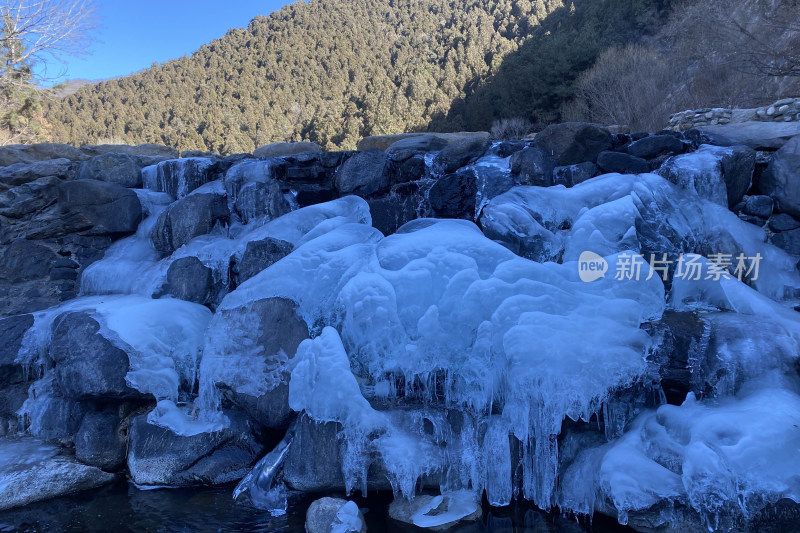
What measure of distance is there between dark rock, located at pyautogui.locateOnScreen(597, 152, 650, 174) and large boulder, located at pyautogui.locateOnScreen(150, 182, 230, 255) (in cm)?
412

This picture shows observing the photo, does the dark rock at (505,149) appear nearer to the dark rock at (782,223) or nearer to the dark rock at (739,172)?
the dark rock at (739,172)

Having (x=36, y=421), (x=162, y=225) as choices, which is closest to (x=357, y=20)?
(x=162, y=225)

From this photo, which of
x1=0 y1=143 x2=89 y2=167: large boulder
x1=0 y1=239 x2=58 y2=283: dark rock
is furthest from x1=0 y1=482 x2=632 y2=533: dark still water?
x1=0 y1=143 x2=89 y2=167: large boulder

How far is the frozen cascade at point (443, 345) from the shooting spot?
2.95 m

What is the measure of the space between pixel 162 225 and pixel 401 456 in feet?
12.9

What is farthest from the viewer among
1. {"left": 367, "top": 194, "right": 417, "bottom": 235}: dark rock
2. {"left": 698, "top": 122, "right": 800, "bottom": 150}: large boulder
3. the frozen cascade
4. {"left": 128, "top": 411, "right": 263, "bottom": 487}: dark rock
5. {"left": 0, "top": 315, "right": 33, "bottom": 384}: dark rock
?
{"left": 367, "top": 194, "right": 417, "bottom": 235}: dark rock

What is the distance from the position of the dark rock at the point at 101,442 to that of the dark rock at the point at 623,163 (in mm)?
4875

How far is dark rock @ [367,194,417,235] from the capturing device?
527 centimetres

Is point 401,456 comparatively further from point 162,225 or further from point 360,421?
point 162,225

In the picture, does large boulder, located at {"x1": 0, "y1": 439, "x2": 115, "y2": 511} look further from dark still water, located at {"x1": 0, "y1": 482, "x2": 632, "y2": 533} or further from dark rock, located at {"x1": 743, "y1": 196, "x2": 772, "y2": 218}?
dark rock, located at {"x1": 743, "y1": 196, "x2": 772, "y2": 218}

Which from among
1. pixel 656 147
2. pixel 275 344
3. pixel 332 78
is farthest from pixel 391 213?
pixel 332 78

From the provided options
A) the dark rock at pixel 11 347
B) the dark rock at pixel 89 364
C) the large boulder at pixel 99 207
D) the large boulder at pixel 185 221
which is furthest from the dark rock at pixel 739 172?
the dark rock at pixel 11 347

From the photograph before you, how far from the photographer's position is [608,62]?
10914 millimetres

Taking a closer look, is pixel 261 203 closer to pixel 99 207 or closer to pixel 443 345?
pixel 99 207
